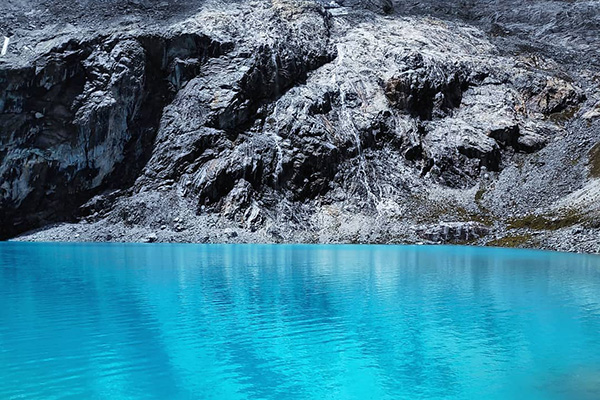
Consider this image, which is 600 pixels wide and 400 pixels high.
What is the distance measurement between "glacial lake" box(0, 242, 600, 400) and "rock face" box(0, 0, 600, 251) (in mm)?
51049

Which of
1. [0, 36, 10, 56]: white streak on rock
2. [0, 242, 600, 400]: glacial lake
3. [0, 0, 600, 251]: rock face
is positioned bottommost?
[0, 242, 600, 400]: glacial lake

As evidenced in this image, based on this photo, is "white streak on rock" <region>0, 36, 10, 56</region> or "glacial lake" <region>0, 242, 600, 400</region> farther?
"white streak on rock" <region>0, 36, 10, 56</region>

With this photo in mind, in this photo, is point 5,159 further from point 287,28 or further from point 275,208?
point 287,28

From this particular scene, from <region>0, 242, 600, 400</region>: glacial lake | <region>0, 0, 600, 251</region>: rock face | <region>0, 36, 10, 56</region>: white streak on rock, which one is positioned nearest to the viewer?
<region>0, 242, 600, 400</region>: glacial lake

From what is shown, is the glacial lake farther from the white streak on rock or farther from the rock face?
the white streak on rock

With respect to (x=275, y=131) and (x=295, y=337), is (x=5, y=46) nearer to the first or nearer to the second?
(x=275, y=131)

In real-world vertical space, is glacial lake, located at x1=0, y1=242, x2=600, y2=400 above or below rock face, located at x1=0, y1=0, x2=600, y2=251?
below

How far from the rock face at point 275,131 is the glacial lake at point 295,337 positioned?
5105 centimetres

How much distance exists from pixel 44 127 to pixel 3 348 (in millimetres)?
86639

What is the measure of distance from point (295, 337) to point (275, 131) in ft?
261

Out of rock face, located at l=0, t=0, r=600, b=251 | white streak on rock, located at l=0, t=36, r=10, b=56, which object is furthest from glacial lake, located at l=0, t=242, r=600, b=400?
white streak on rock, located at l=0, t=36, r=10, b=56

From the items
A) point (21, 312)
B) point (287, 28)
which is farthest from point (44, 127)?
point (21, 312)

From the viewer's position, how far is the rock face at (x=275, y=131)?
85250 mm

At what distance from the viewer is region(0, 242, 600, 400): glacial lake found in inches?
517
